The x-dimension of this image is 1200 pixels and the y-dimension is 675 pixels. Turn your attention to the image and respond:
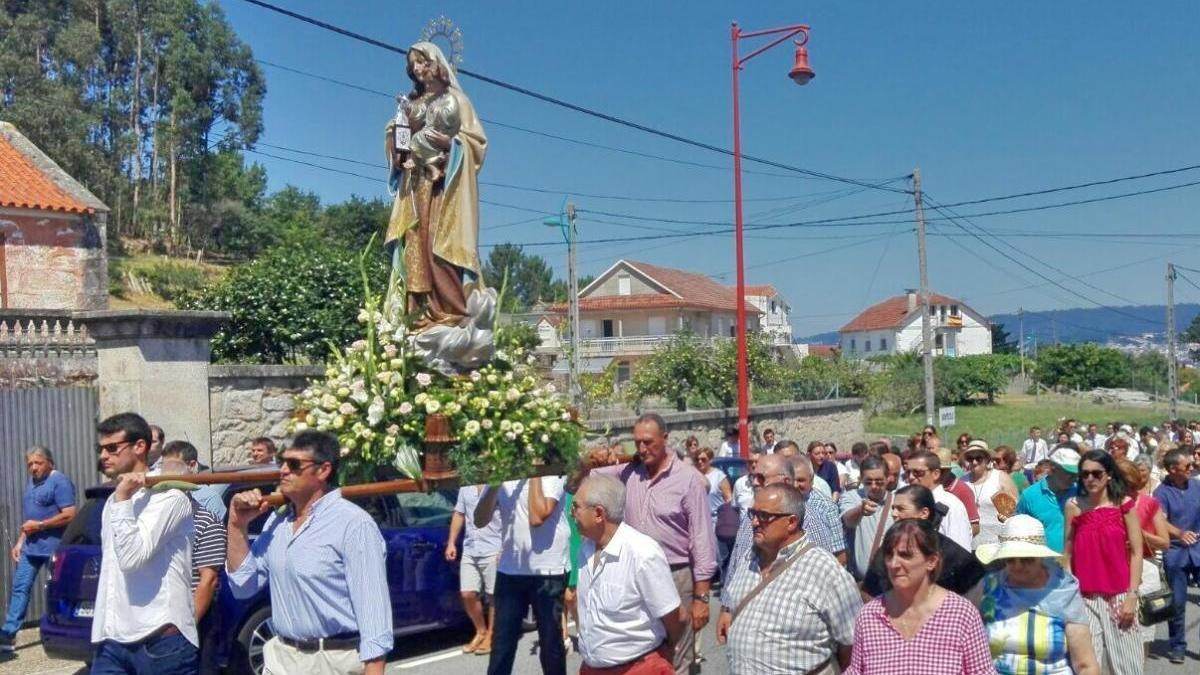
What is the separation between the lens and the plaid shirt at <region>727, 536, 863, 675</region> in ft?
14.6

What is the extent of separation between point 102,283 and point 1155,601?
2370 centimetres

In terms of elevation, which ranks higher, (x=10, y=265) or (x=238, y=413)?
(x=10, y=265)

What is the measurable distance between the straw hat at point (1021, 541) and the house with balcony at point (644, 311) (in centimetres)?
5036

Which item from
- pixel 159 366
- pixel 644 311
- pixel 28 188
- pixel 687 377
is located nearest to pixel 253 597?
pixel 159 366

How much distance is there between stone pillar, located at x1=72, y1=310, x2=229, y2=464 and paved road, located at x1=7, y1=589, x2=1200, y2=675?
221 cm

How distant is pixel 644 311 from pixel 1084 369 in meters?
28.9

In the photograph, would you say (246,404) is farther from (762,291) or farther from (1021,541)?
(762,291)

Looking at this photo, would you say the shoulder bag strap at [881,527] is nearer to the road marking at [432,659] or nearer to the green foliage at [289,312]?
the road marking at [432,659]

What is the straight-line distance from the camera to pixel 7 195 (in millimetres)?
24391

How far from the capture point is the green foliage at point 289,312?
15.0 m

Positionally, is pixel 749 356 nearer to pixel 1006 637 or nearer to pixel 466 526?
pixel 466 526

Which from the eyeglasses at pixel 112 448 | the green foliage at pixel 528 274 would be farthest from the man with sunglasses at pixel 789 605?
the green foliage at pixel 528 274

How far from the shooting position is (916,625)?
4133 millimetres

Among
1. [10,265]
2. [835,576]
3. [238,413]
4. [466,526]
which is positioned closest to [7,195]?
[10,265]
